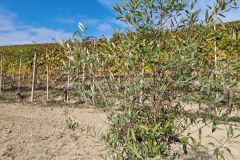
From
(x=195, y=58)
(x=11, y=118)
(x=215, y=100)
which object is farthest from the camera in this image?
(x=11, y=118)

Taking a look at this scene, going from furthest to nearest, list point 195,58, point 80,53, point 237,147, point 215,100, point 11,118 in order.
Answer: point 11,118
point 237,147
point 80,53
point 195,58
point 215,100

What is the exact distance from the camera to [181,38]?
441 cm

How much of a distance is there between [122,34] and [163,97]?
914 millimetres

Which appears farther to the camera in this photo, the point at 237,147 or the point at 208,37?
the point at 237,147

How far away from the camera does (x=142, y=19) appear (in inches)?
168

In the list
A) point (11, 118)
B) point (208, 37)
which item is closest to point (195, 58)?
point (208, 37)

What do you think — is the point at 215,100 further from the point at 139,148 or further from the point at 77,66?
the point at 77,66

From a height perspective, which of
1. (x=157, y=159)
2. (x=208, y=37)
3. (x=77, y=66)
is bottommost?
(x=157, y=159)

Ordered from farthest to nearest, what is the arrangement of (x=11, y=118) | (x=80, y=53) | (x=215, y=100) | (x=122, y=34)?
(x=11, y=118)
(x=122, y=34)
(x=80, y=53)
(x=215, y=100)

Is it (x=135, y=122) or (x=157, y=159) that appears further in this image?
(x=135, y=122)

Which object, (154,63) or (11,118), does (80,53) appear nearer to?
(154,63)

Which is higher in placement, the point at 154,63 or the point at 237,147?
the point at 154,63

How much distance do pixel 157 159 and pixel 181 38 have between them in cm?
159

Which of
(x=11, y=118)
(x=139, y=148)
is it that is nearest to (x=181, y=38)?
(x=139, y=148)
